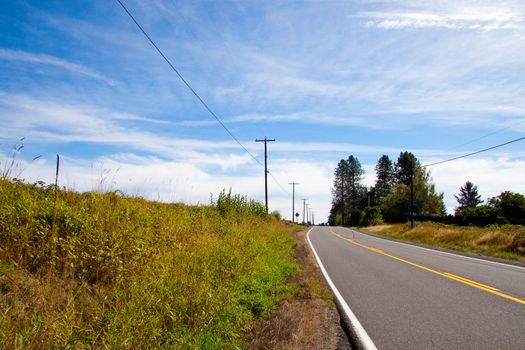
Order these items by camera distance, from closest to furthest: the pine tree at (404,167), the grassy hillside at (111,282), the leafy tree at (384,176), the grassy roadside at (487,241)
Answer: the grassy hillside at (111,282), the grassy roadside at (487,241), the pine tree at (404,167), the leafy tree at (384,176)

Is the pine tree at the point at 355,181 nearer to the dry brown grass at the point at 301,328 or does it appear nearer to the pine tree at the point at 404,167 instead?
the pine tree at the point at 404,167

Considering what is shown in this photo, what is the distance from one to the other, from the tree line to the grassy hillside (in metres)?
37.9

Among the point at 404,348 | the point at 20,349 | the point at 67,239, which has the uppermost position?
the point at 67,239

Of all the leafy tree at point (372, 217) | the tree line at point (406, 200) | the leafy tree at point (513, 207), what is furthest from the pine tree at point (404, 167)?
the leafy tree at point (513, 207)

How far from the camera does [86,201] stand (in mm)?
7879

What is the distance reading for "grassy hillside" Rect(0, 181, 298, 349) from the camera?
4.20 metres

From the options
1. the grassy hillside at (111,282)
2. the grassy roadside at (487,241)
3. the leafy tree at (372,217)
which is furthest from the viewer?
the leafy tree at (372,217)

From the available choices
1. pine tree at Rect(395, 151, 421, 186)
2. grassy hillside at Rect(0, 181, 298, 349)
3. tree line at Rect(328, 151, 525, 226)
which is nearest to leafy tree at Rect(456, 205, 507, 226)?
tree line at Rect(328, 151, 525, 226)

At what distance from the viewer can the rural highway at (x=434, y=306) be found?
5242mm

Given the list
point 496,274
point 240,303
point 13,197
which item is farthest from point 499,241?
point 13,197

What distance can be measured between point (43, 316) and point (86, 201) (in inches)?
163

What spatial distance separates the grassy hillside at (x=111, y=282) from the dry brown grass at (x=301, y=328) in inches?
10.7

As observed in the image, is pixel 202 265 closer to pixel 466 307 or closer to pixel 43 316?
pixel 43 316

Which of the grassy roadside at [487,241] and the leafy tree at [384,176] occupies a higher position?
the leafy tree at [384,176]
